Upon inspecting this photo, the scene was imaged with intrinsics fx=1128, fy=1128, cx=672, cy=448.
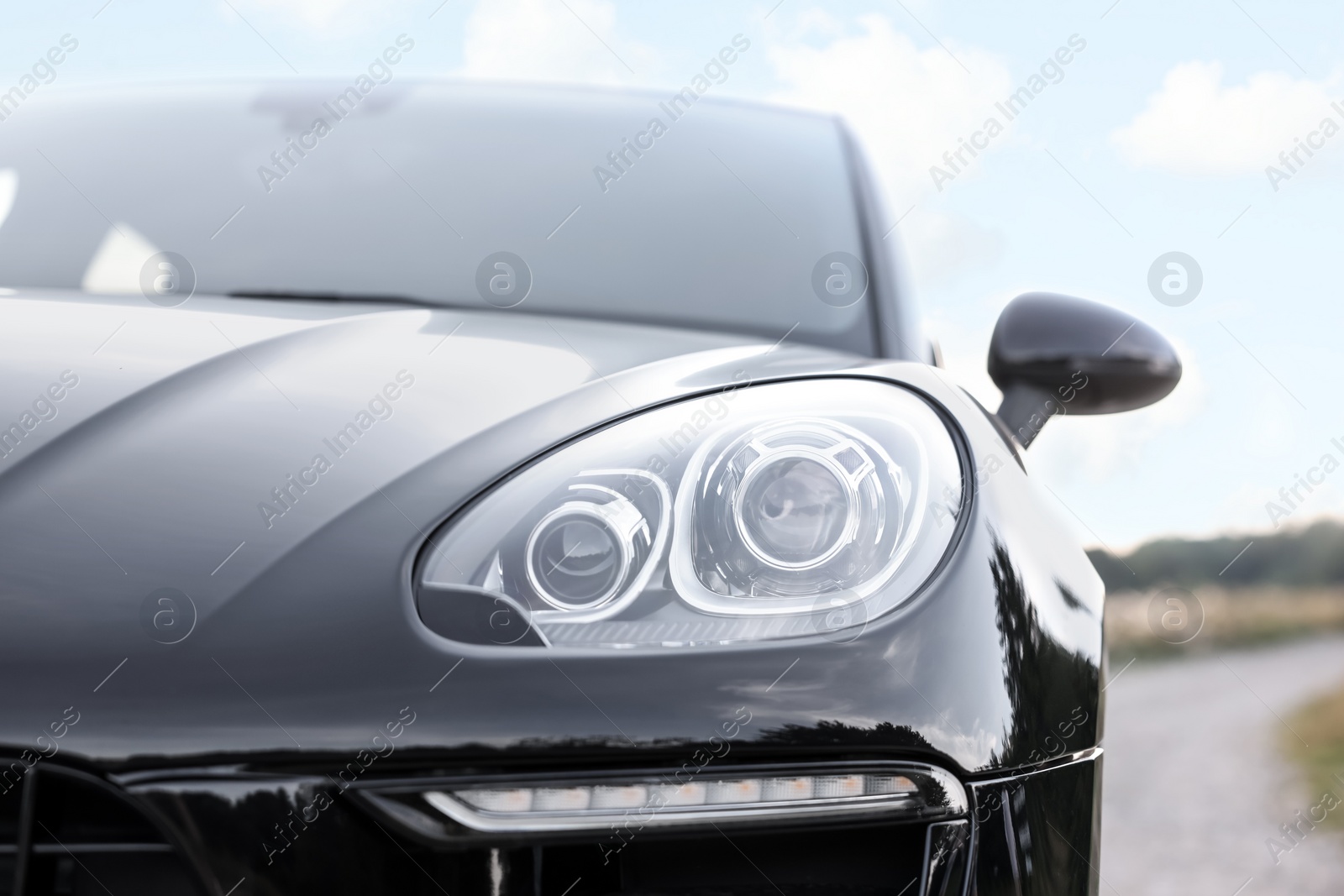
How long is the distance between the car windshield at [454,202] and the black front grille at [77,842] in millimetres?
893

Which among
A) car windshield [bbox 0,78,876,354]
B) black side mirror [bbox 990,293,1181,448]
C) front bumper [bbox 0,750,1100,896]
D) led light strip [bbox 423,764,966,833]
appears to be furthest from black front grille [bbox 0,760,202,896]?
black side mirror [bbox 990,293,1181,448]

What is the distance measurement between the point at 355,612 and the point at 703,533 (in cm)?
30

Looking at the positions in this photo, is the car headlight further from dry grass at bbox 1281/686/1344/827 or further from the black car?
dry grass at bbox 1281/686/1344/827

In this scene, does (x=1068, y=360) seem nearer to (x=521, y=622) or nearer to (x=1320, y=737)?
(x=521, y=622)

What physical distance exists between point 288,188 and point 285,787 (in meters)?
1.29

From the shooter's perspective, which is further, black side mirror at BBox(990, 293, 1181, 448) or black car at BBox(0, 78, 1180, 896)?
black side mirror at BBox(990, 293, 1181, 448)

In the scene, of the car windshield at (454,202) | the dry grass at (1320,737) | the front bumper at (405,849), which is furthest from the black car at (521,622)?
the dry grass at (1320,737)

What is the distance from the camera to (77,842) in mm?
856

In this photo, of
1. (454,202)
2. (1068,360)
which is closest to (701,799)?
(1068,360)

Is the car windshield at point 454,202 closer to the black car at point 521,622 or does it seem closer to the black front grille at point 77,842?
the black car at point 521,622

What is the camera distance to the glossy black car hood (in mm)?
841

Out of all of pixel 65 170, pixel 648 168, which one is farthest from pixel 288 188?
pixel 648 168

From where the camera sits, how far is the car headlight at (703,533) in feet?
2.99

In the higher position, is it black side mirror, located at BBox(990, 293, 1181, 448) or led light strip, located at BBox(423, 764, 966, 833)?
black side mirror, located at BBox(990, 293, 1181, 448)
